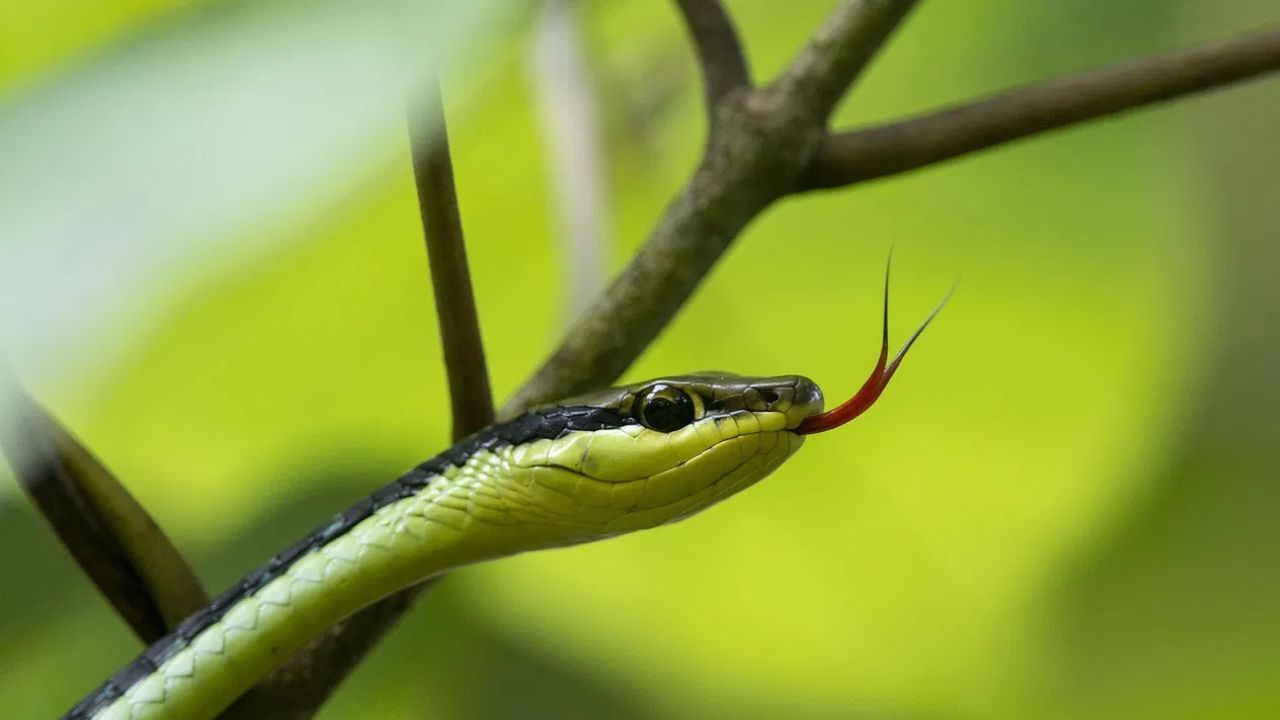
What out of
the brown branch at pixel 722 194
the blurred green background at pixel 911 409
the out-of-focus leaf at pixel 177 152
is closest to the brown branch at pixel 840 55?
the brown branch at pixel 722 194

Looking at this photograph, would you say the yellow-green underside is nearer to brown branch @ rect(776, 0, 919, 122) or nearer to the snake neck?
the snake neck

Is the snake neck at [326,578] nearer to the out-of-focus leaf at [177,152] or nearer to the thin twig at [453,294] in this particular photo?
the thin twig at [453,294]

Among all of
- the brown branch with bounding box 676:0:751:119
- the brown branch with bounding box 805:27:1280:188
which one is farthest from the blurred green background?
the brown branch with bounding box 805:27:1280:188

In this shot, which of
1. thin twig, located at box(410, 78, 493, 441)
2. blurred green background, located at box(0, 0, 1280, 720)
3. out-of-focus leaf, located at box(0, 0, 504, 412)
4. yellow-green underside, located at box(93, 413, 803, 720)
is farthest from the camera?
blurred green background, located at box(0, 0, 1280, 720)

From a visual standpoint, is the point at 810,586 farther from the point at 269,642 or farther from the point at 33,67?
the point at 33,67

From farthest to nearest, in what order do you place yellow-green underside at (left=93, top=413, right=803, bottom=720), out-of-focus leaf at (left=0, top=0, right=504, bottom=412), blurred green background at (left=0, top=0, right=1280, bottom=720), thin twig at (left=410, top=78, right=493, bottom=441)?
blurred green background at (left=0, top=0, right=1280, bottom=720) → yellow-green underside at (left=93, top=413, right=803, bottom=720) → thin twig at (left=410, top=78, right=493, bottom=441) → out-of-focus leaf at (left=0, top=0, right=504, bottom=412)

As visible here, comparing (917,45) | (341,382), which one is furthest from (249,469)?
(917,45)
